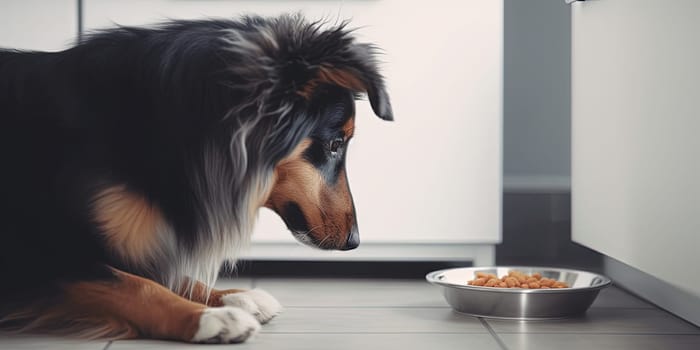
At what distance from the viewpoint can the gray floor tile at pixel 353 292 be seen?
217 centimetres

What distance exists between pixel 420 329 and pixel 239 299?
365 millimetres

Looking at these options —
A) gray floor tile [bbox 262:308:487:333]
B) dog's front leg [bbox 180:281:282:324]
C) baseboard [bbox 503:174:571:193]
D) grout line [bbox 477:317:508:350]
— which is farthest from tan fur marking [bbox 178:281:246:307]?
baseboard [bbox 503:174:571:193]

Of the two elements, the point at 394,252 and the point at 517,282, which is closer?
the point at 517,282

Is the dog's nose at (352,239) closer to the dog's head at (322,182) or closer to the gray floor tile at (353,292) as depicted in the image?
the dog's head at (322,182)

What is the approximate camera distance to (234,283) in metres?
2.50

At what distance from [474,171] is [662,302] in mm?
609

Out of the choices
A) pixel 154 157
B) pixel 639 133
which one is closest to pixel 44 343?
pixel 154 157

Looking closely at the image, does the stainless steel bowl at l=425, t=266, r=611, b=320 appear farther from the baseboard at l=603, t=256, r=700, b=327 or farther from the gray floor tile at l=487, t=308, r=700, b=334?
the baseboard at l=603, t=256, r=700, b=327

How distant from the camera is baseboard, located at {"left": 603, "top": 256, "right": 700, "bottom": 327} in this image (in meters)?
1.92

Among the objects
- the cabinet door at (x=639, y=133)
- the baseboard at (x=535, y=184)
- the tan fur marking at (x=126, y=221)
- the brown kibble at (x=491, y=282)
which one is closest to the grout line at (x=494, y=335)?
the brown kibble at (x=491, y=282)

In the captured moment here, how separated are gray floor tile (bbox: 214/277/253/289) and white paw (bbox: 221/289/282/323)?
48 centimetres

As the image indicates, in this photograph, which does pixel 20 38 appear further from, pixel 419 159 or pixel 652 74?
pixel 652 74

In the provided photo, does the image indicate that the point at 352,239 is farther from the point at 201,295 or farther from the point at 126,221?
the point at 126,221

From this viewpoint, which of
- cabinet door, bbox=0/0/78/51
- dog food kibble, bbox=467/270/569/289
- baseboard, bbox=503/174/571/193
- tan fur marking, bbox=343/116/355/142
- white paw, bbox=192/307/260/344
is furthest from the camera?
baseboard, bbox=503/174/571/193
